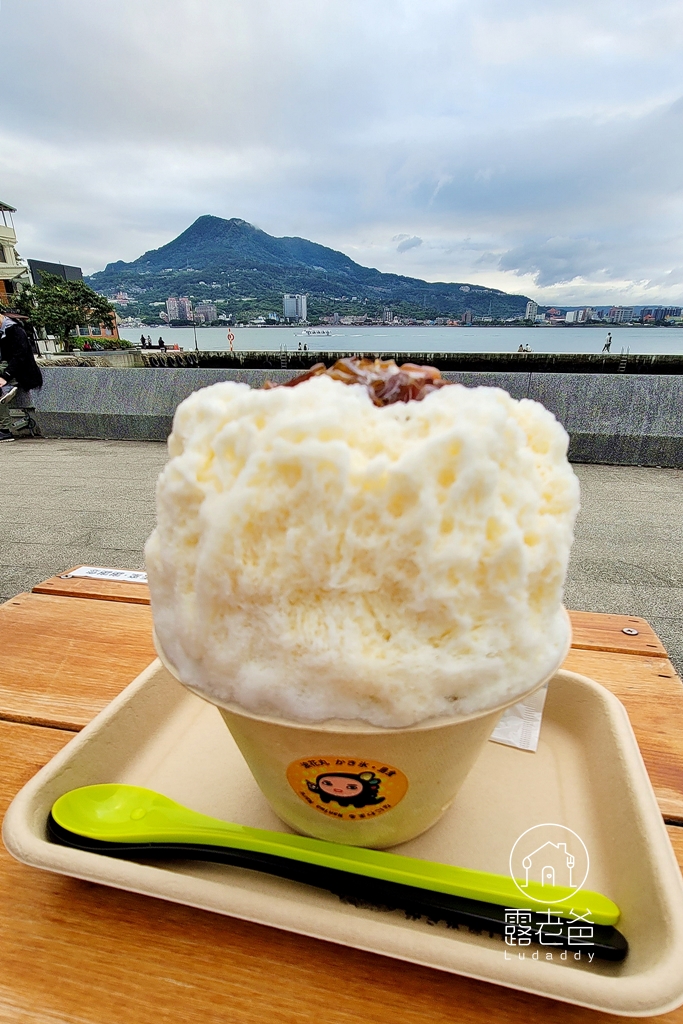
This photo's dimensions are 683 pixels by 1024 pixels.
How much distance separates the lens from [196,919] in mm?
526

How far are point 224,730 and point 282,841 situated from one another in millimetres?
252

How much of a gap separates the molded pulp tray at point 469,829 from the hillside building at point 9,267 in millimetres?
31289

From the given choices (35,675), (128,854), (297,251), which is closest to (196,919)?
(128,854)

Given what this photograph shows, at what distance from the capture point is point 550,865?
1.97ft

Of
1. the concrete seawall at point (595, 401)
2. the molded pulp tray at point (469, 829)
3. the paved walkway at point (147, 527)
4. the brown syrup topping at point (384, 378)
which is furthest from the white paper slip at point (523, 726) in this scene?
the concrete seawall at point (595, 401)

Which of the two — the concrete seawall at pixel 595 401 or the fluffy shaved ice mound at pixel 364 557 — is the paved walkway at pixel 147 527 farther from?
the fluffy shaved ice mound at pixel 364 557

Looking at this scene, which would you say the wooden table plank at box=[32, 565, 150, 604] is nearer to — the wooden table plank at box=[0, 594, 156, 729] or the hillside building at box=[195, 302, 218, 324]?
the wooden table plank at box=[0, 594, 156, 729]

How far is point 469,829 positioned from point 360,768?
0.78ft

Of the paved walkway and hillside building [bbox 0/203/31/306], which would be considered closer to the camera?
the paved walkway

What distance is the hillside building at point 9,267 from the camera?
2630cm

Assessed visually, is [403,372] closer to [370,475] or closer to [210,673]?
[370,475]

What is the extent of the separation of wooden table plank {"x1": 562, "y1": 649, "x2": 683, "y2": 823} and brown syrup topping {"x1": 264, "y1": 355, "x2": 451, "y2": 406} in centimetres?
61

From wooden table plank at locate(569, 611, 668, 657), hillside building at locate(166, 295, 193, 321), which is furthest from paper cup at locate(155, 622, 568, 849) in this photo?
hillside building at locate(166, 295, 193, 321)

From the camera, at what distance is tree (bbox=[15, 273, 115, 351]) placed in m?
24.7
